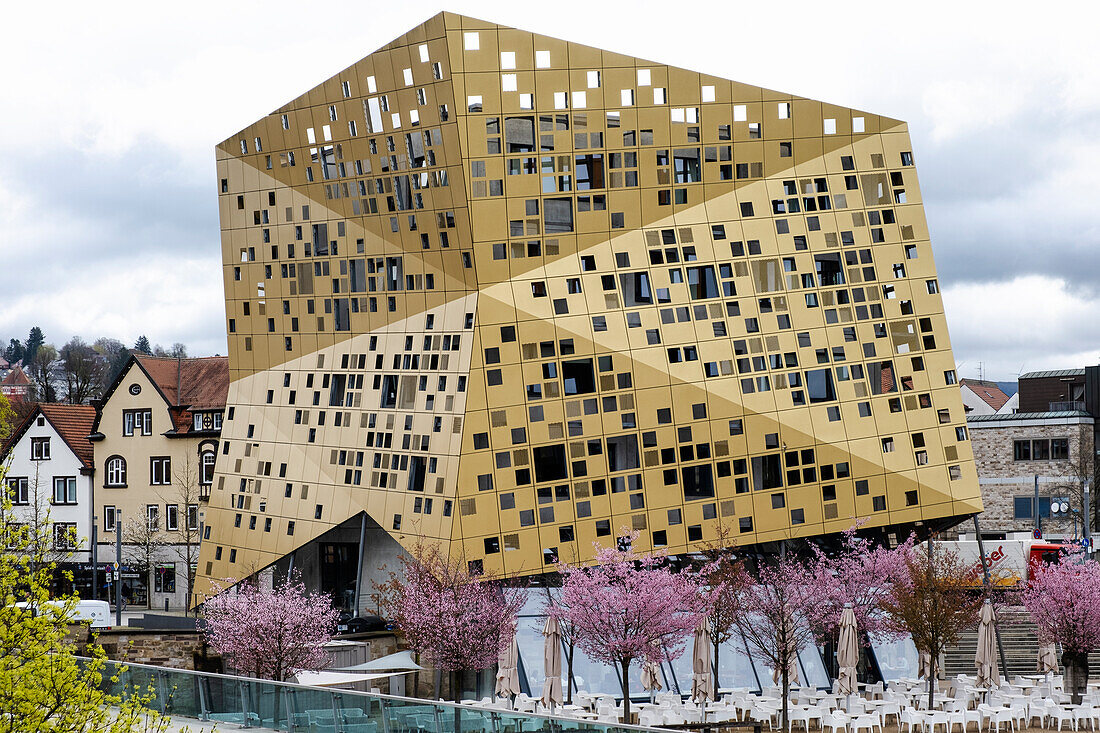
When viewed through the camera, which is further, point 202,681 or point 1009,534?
point 1009,534

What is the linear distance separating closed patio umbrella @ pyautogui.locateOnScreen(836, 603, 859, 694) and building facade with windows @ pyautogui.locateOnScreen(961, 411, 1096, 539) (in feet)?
112

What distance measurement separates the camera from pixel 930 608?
3428cm

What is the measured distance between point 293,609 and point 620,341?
42.9 ft

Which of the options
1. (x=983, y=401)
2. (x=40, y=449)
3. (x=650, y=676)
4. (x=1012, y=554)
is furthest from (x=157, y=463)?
(x=983, y=401)

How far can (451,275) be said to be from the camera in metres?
40.1


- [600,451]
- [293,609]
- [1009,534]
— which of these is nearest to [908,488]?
[600,451]

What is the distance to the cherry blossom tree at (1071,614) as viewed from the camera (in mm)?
34750

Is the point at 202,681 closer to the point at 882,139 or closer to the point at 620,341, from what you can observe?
the point at 620,341

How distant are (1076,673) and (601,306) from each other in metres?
17.4

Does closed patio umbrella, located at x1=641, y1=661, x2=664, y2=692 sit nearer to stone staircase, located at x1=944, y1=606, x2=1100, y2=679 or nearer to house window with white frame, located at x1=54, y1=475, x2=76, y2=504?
stone staircase, located at x1=944, y1=606, x2=1100, y2=679

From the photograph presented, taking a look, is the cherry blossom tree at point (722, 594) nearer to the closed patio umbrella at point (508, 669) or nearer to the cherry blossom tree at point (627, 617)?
the cherry blossom tree at point (627, 617)

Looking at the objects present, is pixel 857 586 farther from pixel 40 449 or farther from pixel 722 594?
pixel 40 449

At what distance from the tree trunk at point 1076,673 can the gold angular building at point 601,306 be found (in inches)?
282

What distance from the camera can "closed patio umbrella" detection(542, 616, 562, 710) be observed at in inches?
1271
